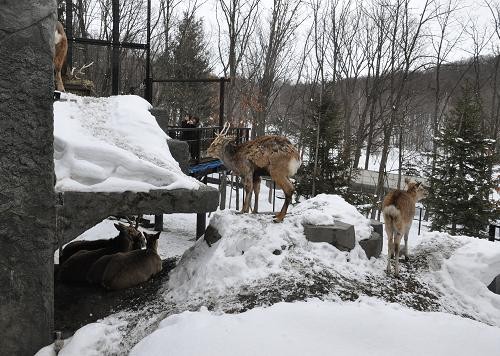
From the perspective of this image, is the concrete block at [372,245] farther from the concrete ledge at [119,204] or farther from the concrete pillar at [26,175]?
the concrete pillar at [26,175]

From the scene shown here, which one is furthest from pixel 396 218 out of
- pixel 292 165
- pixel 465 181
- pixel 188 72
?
pixel 188 72

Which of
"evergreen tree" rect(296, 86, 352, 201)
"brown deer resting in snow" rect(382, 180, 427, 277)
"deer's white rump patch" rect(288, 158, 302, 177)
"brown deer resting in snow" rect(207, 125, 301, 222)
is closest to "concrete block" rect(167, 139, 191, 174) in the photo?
"brown deer resting in snow" rect(207, 125, 301, 222)

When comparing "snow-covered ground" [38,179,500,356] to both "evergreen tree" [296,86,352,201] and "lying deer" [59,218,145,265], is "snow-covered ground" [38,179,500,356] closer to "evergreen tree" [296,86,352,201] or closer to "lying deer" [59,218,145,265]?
"lying deer" [59,218,145,265]

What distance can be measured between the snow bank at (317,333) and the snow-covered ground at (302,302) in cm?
1

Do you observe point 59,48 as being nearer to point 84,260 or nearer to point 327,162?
point 84,260

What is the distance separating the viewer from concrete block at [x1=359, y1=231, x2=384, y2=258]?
639 centimetres

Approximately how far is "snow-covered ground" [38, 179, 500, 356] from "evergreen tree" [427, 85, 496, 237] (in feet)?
30.4

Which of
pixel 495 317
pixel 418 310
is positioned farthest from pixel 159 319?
pixel 495 317

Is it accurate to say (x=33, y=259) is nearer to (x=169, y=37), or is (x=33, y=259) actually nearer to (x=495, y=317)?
(x=495, y=317)

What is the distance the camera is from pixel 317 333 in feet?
12.9

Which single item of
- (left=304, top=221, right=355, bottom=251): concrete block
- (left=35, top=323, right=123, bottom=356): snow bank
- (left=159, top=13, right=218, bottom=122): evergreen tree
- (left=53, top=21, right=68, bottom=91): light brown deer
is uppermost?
(left=159, top=13, right=218, bottom=122): evergreen tree

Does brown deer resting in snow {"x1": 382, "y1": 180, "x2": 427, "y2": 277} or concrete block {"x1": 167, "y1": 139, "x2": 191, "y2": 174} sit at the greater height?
concrete block {"x1": 167, "y1": 139, "x2": 191, "y2": 174}

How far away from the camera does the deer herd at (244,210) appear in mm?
5738

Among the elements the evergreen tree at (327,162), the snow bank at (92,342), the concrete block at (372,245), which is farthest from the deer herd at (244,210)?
the evergreen tree at (327,162)
